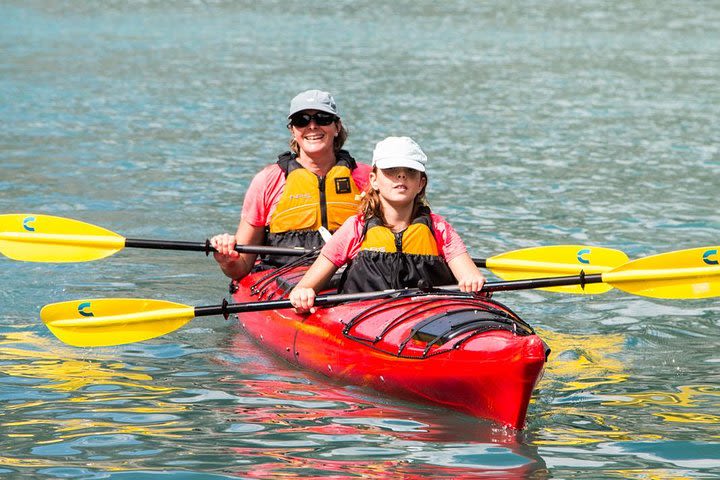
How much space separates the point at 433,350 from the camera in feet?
19.8

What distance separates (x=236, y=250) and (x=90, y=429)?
2213 mm

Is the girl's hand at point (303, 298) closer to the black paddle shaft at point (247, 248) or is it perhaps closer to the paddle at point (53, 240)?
the black paddle shaft at point (247, 248)

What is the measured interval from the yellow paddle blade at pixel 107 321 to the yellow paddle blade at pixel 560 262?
6.83 feet

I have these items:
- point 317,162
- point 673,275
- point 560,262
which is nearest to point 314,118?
point 317,162

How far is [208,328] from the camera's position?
8234mm

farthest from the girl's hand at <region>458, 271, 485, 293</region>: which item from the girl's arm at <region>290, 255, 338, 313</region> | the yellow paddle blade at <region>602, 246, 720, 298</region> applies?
the yellow paddle blade at <region>602, 246, 720, 298</region>

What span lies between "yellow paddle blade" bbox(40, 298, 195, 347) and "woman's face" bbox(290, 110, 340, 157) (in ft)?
4.59

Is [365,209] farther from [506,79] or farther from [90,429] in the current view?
[506,79]

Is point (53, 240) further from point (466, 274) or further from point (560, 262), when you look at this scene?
point (560, 262)

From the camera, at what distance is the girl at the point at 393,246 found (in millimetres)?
6543

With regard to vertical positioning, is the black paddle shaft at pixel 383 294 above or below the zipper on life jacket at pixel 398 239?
below

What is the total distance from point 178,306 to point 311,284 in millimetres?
888

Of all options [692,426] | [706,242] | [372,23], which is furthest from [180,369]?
[372,23]

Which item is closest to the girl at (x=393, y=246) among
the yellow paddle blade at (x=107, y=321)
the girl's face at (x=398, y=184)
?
the girl's face at (x=398, y=184)
